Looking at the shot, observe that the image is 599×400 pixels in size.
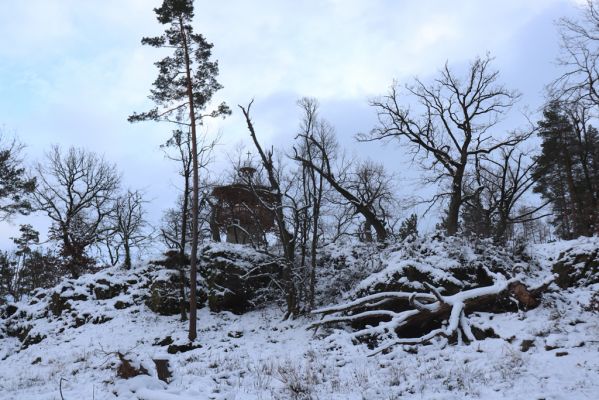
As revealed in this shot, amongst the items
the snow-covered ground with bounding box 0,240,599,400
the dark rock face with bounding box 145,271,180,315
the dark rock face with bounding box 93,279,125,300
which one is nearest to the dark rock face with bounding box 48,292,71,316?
the dark rock face with bounding box 93,279,125,300

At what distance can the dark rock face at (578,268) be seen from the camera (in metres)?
11.3

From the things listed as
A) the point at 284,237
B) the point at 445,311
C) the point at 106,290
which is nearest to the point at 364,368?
the point at 445,311

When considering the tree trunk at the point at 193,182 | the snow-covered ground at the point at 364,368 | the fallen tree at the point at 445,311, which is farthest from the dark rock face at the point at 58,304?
the fallen tree at the point at 445,311

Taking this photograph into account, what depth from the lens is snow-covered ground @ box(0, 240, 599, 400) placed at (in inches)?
262

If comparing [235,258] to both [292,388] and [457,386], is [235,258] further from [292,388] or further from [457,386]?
[457,386]

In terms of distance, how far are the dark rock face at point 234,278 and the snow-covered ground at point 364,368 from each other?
3.93 meters

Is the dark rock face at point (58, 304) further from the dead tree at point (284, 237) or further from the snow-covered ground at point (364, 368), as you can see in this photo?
the dead tree at point (284, 237)

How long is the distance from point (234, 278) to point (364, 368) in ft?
42.4

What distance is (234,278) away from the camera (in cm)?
2083

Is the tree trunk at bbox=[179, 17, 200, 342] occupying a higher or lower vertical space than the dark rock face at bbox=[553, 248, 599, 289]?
higher

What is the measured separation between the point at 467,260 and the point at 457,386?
7.10 m

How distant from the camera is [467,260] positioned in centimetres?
1310

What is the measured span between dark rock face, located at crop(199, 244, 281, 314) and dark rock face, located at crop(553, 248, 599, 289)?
40.3 feet

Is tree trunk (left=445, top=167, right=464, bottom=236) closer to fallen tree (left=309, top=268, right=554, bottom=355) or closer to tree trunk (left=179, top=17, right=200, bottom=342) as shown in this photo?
fallen tree (left=309, top=268, right=554, bottom=355)
